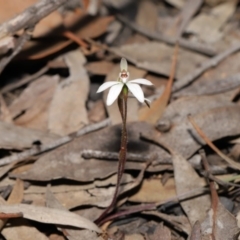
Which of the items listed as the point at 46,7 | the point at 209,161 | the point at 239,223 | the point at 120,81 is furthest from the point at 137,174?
the point at 46,7

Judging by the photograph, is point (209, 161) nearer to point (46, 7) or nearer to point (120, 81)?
point (120, 81)

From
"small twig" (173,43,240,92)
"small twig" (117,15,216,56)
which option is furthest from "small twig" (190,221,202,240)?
"small twig" (117,15,216,56)

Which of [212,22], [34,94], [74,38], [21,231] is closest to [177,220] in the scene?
[21,231]

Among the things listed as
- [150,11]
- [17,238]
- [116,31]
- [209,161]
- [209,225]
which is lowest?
[17,238]

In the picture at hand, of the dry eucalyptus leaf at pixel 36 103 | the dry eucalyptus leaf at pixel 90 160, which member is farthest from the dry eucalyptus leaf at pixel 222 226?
the dry eucalyptus leaf at pixel 36 103

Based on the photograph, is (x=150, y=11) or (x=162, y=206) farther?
(x=150, y=11)

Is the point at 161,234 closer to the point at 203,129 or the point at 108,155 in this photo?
the point at 108,155

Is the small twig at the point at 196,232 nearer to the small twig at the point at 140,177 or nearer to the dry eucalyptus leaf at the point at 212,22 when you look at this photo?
the small twig at the point at 140,177
